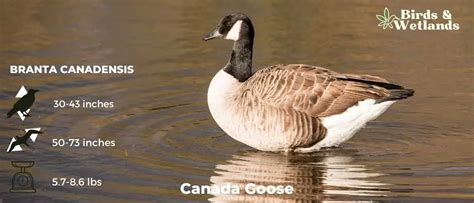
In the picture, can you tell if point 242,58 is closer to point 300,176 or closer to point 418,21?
point 300,176

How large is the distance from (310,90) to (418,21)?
532 centimetres

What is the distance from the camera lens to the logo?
53.4 ft

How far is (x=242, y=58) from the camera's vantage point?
12492 millimetres

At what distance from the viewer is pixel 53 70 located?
49.1 ft

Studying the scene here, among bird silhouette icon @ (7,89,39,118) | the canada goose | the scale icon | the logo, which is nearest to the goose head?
the canada goose

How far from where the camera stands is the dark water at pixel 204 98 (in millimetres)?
11008

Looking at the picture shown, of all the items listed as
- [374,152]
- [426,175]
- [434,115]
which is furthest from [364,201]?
[434,115]

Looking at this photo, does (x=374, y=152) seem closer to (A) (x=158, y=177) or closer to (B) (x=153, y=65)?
(A) (x=158, y=177)

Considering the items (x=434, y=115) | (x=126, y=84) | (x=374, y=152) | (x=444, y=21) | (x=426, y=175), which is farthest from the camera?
(x=444, y=21)

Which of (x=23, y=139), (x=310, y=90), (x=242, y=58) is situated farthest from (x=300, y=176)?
(x=23, y=139)

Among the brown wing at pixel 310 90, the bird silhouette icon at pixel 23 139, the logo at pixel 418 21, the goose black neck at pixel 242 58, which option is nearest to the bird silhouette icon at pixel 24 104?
the bird silhouette icon at pixel 23 139

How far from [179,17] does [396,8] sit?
A: 3294 millimetres

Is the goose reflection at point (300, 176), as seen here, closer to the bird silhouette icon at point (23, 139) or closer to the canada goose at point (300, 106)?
the canada goose at point (300, 106)

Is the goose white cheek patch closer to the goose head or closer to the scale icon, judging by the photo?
the goose head
